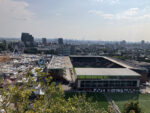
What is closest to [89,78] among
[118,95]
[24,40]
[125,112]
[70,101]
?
[118,95]

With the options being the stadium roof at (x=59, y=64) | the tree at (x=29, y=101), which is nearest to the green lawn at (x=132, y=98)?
the stadium roof at (x=59, y=64)

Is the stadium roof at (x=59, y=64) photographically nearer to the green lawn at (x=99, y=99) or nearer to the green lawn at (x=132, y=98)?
the green lawn at (x=99, y=99)

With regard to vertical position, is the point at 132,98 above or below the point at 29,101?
below

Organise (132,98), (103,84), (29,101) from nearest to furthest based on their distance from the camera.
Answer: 1. (29,101)
2. (132,98)
3. (103,84)

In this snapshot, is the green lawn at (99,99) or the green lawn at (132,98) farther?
the green lawn at (132,98)

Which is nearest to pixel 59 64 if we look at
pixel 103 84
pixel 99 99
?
pixel 103 84

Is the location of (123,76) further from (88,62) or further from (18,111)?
(88,62)

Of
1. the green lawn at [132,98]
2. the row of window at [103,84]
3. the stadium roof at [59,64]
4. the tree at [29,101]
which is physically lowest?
the green lawn at [132,98]

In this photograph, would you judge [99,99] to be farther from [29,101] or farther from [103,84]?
[29,101]

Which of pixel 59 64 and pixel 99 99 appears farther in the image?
pixel 59 64
